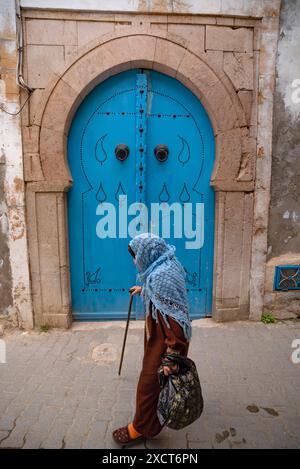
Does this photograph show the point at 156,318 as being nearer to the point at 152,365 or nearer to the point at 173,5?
the point at 152,365

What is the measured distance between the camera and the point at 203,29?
345 centimetres

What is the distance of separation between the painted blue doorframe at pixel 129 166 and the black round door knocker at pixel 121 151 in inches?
0.5

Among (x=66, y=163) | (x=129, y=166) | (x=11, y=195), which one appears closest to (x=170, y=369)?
(x=129, y=166)

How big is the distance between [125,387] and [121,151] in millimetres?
2544

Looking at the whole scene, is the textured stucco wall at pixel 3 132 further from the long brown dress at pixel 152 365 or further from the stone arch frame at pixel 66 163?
the long brown dress at pixel 152 365

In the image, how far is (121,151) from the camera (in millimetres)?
3656

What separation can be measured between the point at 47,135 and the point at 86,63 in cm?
91

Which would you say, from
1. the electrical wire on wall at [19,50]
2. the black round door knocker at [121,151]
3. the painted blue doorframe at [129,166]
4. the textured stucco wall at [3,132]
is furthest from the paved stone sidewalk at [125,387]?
the electrical wire on wall at [19,50]

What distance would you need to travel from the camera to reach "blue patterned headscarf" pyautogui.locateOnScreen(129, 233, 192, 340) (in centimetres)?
188

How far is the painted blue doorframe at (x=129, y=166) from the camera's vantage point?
12.0 feet

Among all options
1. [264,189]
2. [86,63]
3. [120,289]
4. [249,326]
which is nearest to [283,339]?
[249,326]

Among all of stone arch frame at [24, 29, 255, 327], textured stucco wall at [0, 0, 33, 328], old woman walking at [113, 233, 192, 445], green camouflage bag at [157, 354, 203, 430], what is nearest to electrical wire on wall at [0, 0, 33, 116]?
textured stucco wall at [0, 0, 33, 328]

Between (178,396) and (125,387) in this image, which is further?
(125,387)

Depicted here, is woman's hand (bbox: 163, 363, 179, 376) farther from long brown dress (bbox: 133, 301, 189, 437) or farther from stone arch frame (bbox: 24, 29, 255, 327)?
stone arch frame (bbox: 24, 29, 255, 327)
